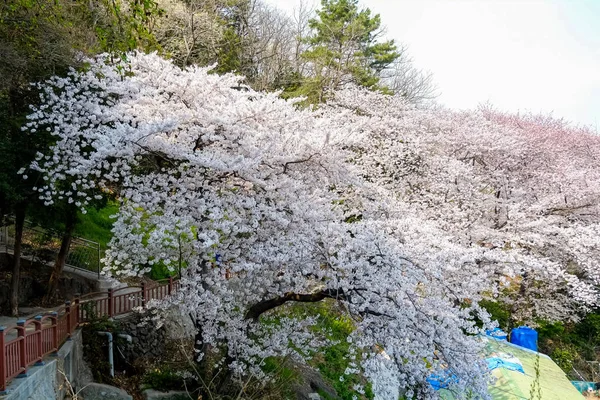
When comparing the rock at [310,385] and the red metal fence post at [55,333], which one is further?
the rock at [310,385]

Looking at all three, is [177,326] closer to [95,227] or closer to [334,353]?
[334,353]

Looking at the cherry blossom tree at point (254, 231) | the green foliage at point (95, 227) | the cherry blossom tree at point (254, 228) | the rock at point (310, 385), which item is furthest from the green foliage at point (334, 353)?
the green foliage at point (95, 227)

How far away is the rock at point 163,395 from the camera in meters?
9.37

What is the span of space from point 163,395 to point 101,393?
117 centimetres

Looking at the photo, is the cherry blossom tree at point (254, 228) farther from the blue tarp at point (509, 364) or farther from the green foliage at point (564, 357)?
the green foliage at point (564, 357)

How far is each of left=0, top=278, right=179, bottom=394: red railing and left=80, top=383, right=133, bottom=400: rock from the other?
909 millimetres

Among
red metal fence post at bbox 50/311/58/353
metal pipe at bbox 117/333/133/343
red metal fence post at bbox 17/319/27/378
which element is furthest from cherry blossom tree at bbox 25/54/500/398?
metal pipe at bbox 117/333/133/343

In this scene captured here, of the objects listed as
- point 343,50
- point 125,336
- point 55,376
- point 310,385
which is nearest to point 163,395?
point 125,336

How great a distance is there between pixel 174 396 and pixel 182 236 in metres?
3.21

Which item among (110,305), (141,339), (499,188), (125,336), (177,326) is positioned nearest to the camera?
(125,336)

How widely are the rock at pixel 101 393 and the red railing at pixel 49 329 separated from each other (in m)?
0.91

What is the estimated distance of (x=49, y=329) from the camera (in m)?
7.98

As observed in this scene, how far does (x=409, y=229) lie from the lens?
30.3ft

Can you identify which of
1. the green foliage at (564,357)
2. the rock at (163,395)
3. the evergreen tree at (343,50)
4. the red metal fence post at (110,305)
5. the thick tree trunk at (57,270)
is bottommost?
the green foliage at (564,357)
